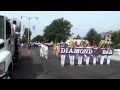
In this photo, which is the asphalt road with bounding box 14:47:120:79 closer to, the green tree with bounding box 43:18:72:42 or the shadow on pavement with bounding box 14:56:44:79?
the shadow on pavement with bounding box 14:56:44:79

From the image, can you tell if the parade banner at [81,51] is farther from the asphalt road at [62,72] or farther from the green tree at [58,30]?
the green tree at [58,30]

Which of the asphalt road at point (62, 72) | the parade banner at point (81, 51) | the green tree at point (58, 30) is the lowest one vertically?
the asphalt road at point (62, 72)

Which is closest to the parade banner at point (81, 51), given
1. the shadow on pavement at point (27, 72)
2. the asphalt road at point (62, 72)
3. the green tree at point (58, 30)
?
the asphalt road at point (62, 72)

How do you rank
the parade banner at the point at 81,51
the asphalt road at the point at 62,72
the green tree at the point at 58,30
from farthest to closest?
the green tree at the point at 58,30
the parade banner at the point at 81,51
the asphalt road at the point at 62,72

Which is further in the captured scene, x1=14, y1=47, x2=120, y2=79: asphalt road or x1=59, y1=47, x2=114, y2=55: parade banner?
x1=59, y1=47, x2=114, y2=55: parade banner

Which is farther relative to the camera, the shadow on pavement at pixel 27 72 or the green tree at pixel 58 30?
the green tree at pixel 58 30

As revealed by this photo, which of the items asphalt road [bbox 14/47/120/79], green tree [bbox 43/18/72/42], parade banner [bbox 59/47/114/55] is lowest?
asphalt road [bbox 14/47/120/79]

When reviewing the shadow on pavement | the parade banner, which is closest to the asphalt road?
the shadow on pavement

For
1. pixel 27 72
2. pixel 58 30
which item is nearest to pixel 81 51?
pixel 27 72

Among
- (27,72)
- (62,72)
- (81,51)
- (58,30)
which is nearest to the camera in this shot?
(27,72)

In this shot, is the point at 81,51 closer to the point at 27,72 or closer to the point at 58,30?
the point at 27,72
